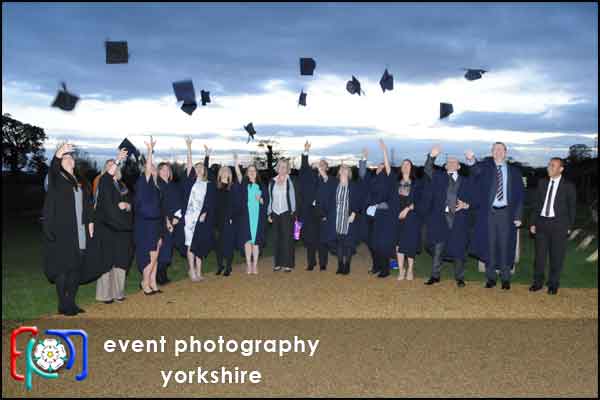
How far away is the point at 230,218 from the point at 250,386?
6.67 m

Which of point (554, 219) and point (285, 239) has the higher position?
point (554, 219)

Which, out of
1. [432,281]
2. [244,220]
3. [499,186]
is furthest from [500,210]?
[244,220]

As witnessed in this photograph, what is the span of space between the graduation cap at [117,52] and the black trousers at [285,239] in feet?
14.1

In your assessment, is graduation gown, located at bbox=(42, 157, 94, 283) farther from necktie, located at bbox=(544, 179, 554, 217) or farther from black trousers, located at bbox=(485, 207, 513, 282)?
necktie, located at bbox=(544, 179, 554, 217)

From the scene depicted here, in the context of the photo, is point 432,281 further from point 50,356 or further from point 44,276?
point 44,276

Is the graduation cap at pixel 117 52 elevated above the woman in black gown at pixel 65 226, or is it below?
above

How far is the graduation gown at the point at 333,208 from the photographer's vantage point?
1184 centimetres

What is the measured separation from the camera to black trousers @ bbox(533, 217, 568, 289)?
9.70 m

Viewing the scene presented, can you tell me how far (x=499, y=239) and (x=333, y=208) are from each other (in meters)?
3.39

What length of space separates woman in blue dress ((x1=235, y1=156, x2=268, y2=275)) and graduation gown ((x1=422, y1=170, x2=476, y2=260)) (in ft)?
10.7

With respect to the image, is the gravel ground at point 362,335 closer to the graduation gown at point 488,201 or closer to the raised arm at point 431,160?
the graduation gown at point 488,201

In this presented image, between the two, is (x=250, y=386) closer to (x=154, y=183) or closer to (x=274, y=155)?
(x=154, y=183)

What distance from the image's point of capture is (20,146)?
44.2m

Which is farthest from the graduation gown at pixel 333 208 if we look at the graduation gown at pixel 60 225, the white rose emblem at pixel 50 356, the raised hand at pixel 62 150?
the white rose emblem at pixel 50 356
